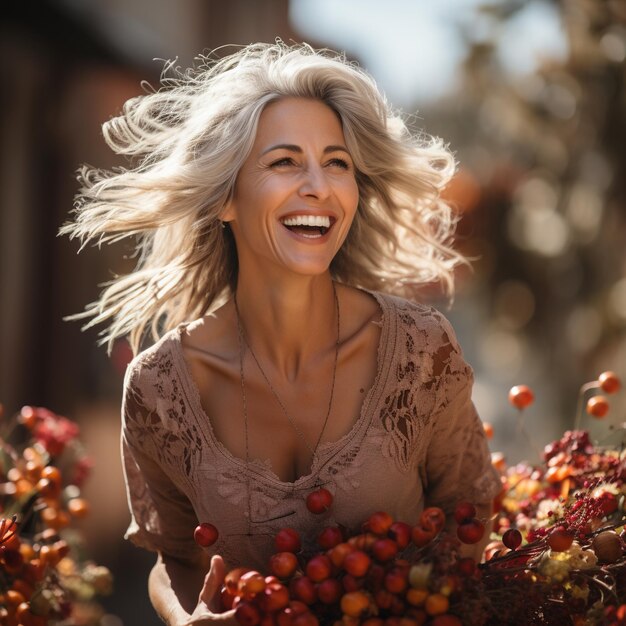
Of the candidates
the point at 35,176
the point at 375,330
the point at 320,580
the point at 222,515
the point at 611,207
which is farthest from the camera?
the point at 35,176

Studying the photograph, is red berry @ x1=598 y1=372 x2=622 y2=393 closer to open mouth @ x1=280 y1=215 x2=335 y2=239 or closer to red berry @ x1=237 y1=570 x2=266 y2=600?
open mouth @ x1=280 y1=215 x2=335 y2=239

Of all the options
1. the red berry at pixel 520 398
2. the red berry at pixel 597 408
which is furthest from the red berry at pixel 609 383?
the red berry at pixel 520 398

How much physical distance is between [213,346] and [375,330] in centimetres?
39


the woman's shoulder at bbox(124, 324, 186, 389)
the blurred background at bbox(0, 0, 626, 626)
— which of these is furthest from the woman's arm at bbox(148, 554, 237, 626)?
the blurred background at bbox(0, 0, 626, 626)

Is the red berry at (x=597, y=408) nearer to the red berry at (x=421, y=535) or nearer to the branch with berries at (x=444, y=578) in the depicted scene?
the branch with berries at (x=444, y=578)

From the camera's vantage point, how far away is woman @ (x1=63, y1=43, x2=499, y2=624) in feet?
7.34

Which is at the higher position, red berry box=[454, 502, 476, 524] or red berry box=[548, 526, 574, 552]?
red berry box=[454, 502, 476, 524]

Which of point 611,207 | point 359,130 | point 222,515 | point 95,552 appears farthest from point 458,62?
point 222,515

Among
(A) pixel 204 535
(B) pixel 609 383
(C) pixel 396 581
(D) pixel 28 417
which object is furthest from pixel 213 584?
(B) pixel 609 383

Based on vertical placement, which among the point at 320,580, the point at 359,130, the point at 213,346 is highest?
the point at 359,130

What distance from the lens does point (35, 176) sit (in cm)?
708

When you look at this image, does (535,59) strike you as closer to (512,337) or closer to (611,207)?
(611,207)

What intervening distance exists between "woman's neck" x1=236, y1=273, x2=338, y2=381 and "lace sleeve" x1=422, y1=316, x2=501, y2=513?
10.9 inches

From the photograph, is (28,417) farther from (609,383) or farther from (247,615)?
(609,383)
